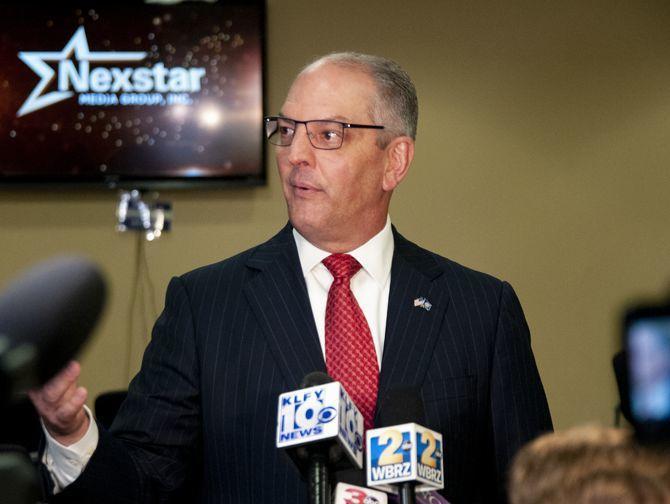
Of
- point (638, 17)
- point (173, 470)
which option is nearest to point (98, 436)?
point (173, 470)

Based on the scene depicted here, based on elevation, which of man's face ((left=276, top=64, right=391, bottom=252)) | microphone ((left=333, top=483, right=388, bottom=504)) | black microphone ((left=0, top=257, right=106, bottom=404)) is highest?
man's face ((left=276, top=64, right=391, bottom=252))

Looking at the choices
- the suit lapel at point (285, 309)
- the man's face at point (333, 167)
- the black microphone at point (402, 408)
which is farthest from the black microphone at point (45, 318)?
the man's face at point (333, 167)

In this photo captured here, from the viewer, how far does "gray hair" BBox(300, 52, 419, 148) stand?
2396mm

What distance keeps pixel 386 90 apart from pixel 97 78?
10.4ft

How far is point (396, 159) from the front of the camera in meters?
2.50

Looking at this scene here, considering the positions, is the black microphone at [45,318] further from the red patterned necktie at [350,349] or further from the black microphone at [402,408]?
the red patterned necktie at [350,349]

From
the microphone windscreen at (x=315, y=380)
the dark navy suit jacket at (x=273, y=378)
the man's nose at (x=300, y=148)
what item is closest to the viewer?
the microphone windscreen at (x=315, y=380)

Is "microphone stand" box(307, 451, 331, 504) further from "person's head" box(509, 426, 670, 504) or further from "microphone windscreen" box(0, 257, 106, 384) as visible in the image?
"microphone windscreen" box(0, 257, 106, 384)

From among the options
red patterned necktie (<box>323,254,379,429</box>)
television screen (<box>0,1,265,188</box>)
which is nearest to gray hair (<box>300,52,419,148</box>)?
red patterned necktie (<box>323,254,379,429</box>)

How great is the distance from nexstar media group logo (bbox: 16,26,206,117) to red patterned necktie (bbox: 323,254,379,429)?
127 inches

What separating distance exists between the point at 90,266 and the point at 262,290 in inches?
52.2

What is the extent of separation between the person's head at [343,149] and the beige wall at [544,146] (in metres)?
2.99

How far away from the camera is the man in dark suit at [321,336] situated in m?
2.15

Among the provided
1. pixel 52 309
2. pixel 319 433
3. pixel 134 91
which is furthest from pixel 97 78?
pixel 52 309
